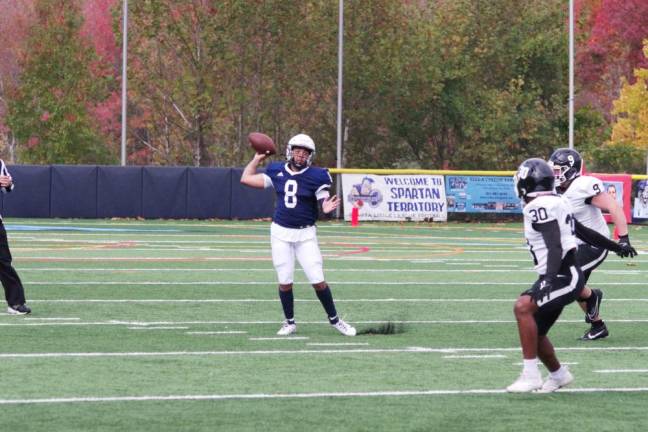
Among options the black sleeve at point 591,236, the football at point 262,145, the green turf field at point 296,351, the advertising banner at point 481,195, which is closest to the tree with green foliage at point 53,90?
the advertising banner at point 481,195

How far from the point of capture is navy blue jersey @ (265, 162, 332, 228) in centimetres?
1245

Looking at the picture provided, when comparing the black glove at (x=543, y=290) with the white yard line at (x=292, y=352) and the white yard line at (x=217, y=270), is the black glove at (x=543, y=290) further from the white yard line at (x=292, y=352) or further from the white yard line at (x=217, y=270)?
the white yard line at (x=217, y=270)

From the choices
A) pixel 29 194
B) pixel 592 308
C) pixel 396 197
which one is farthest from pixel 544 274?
pixel 29 194

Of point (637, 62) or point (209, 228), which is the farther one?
point (637, 62)

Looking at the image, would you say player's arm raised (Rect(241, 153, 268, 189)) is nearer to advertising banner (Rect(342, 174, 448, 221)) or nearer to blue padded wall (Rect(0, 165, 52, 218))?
blue padded wall (Rect(0, 165, 52, 218))

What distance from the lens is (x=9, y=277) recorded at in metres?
13.6

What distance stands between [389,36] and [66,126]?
10946 millimetres

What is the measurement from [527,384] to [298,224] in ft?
12.4

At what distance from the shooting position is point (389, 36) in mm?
42875

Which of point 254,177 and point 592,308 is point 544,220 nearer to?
point 592,308

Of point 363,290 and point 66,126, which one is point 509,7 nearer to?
point 66,126

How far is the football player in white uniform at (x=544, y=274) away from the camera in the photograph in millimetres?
9102

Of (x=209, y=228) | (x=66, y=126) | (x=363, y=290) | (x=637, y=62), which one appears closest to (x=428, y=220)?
(x=209, y=228)

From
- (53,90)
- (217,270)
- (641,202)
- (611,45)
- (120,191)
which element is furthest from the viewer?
(611,45)
